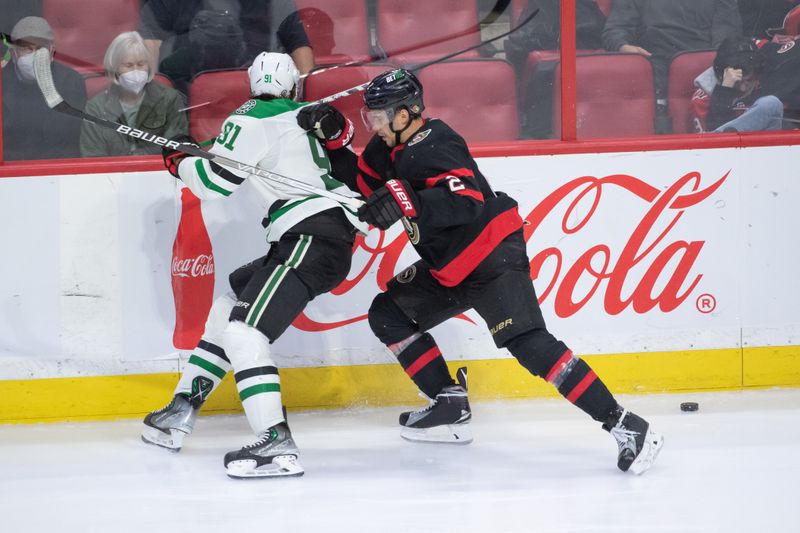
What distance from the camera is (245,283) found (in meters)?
3.50

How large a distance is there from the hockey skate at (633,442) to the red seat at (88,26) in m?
2.24

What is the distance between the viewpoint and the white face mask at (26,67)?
3.85m

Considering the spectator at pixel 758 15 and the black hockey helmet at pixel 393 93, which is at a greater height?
the spectator at pixel 758 15

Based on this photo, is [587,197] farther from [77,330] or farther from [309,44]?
[77,330]

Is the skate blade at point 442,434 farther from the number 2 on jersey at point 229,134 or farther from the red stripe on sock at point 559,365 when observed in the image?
the number 2 on jersey at point 229,134

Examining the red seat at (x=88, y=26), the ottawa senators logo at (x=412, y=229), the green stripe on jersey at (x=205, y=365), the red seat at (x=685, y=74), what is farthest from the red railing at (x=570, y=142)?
the ottawa senators logo at (x=412, y=229)

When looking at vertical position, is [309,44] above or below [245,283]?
above

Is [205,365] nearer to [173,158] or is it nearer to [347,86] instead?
[173,158]

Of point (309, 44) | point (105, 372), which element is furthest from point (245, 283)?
point (309, 44)

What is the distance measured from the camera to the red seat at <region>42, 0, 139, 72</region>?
3.92 meters

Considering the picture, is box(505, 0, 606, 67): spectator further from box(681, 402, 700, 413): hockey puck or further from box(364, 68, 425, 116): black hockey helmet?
box(681, 402, 700, 413): hockey puck

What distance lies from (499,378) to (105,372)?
1.42 meters

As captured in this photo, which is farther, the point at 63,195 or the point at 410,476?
the point at 63,195

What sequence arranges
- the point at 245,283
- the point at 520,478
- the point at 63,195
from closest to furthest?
1. the point at 520,478
2. the point at 245,283
3. the point at 63,195
